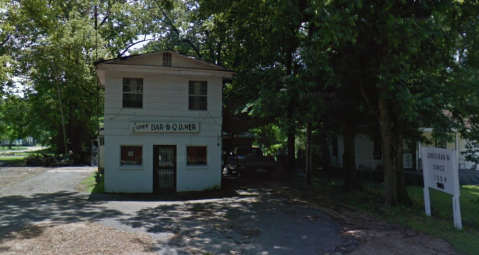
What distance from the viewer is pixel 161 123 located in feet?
49.6

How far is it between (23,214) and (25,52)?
944 inches

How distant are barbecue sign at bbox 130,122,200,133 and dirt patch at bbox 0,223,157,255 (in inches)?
265

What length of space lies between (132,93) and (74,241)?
877cm

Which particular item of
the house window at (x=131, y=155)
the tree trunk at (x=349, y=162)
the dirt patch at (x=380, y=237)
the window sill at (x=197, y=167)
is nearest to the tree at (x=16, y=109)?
the house window at (x=131, y=155)

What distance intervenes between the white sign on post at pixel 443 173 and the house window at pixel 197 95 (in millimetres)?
9119

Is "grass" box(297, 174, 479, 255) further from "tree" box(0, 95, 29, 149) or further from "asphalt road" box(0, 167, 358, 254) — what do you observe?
"tree" box(0, 95, 29, 149)

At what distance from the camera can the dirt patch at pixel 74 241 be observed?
672cm

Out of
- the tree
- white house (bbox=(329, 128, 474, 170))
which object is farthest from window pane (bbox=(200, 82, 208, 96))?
the tree

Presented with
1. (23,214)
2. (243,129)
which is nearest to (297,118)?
(243,129)

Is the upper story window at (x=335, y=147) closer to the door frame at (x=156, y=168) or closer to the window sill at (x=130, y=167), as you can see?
the door frame at (x=156, y=168)

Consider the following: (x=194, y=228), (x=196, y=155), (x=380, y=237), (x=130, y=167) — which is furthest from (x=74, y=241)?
(x=196, y=155)

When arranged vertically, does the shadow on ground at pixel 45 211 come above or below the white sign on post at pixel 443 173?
below

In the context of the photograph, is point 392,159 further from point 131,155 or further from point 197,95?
point 131,155

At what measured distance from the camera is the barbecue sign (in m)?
14.9
